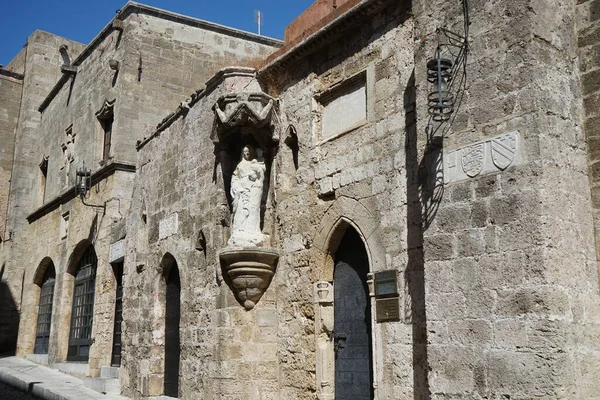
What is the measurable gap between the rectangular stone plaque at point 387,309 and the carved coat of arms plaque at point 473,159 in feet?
4.88

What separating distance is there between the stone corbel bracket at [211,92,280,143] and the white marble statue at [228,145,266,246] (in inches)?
12.5

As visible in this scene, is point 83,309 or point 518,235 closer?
point 518,235

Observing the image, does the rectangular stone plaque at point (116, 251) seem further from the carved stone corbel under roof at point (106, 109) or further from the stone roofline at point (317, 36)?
the stone roofline at point (317, 36)

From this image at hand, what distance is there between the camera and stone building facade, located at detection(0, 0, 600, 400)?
4461 mm

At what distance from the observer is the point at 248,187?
7.65 metres

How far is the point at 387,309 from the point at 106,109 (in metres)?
9.24

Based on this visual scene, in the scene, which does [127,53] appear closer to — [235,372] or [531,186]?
[235,372]

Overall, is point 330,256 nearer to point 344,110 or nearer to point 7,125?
point 344,110

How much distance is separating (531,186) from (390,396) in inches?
91.9

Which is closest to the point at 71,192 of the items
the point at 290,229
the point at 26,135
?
the point at 26,135

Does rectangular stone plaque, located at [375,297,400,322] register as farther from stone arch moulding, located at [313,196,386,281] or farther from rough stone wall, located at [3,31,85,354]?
rough stone wall, located at [3,31,85,354]

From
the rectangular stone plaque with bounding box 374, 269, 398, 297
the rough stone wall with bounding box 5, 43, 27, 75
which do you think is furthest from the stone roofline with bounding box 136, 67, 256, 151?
the rough stone wall with bounding box 5, 43, 27, 75

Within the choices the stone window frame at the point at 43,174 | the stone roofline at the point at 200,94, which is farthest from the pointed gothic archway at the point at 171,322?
the stone window frame at the point at 43,174

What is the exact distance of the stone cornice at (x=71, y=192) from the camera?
1245 cm
